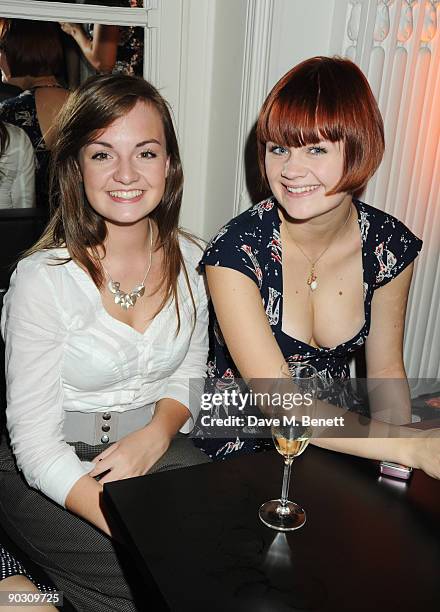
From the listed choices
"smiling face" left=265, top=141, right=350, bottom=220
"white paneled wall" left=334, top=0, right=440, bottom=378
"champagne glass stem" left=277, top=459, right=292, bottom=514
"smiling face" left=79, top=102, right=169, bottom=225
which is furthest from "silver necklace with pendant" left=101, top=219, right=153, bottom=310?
"white paneled wall" left=334, top=0, right=440, bottom=378

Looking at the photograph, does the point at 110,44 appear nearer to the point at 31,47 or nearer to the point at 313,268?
the point at 31,47

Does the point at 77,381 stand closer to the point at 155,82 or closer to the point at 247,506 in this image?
the point at 247,506

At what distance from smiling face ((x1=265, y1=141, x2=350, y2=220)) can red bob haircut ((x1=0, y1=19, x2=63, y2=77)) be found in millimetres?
857

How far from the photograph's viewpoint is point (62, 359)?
5.65ft

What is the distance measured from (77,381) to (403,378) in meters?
0.93

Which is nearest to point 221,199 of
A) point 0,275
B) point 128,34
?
point 128,34

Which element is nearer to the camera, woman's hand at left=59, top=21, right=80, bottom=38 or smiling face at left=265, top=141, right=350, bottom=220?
smiling face at left=265, top=141, right=350, bottom=220

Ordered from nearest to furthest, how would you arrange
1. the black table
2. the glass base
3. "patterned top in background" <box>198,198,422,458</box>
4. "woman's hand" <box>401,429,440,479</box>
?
1. the black table
2. the glass base
3. "woman's hand" <box>401,429,440,479</box>
4. "patterned top in background" <box>198,198,422,458</box>

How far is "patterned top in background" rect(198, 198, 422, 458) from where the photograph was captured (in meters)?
1.85

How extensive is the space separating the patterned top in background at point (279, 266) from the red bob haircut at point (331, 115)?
239 millimetres

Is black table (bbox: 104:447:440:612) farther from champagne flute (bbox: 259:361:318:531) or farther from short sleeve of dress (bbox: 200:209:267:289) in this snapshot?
short sleeve of dress (bbox: 200:209:267:289)

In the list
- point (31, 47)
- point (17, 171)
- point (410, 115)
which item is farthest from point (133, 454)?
point (410, 115)

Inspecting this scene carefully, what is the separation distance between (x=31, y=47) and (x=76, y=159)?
26.8 inches

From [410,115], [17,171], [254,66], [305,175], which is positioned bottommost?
[17,171]
